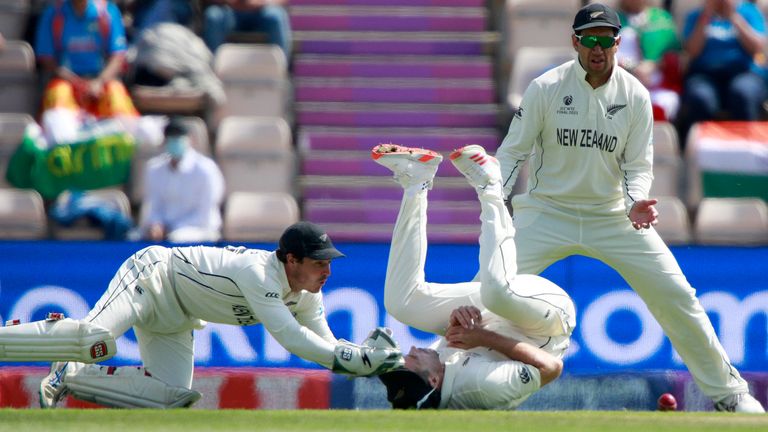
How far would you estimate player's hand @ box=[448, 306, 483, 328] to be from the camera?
643 cm

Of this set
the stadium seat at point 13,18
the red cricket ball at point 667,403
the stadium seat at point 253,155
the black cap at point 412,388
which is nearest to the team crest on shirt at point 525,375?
the black cap at point 412,388

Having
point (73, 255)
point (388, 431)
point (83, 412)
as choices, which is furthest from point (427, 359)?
point (73, 255)

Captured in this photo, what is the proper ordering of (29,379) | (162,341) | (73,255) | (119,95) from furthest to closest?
(119,95), (73,255), (29,379), (162,341)

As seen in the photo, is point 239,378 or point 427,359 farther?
point 239,378

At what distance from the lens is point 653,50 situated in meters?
11.6

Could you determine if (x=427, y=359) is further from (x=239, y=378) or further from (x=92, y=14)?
(x=92, y=14)

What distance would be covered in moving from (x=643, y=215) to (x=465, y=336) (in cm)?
104

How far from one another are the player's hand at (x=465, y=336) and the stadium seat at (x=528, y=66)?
4992mm

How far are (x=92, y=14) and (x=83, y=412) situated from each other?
19.7 ft

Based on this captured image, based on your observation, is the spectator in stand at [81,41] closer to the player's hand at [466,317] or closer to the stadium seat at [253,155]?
the stadium seat at [253,155]

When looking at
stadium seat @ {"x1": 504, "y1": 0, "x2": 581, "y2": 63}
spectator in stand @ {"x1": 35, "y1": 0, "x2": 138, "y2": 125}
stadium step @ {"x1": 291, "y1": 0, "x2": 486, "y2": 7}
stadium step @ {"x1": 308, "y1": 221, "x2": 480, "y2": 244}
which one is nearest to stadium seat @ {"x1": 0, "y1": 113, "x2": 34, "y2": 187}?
spectator in stand @ {"x1": 35, "y1": 0, "x2": 138, "y2": 125}

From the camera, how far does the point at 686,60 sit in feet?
37.7

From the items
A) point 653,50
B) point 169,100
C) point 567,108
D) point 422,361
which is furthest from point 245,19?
point 422,361

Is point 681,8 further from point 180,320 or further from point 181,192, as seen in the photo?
point 180,320
